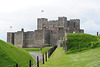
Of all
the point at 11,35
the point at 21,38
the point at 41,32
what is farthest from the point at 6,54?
the point at 11,35

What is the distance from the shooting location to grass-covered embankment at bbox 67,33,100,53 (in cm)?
2241

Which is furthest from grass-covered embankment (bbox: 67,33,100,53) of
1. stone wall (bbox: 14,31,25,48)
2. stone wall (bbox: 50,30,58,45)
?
stone wall (bbox: 14,31,25,48)

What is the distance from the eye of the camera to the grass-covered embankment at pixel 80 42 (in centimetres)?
2241

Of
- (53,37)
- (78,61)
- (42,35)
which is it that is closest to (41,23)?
(53,37)

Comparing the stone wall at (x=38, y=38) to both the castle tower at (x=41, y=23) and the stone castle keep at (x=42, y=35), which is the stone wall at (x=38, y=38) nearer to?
the stone castle keep at (x=42, y=35)

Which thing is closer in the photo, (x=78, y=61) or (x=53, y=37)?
(x=78, y=61)

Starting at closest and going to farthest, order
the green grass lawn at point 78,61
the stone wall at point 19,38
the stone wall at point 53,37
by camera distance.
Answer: the green grass lawn at point 78,61 < the stone wall at point 53,37 < the stone wall at point 19,38

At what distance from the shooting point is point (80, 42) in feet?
77.0

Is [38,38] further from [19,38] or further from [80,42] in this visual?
[80,42]

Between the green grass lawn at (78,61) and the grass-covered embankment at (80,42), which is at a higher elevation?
the grass-covered embankment at (80,42)

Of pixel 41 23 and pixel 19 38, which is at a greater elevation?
pixel 41 23

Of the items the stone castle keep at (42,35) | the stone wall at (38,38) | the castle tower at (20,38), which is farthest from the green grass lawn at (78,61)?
the castle tower at (20,38)

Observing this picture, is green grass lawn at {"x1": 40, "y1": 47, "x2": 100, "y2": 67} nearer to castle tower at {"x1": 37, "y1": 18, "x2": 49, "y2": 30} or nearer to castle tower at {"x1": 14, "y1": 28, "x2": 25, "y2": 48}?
castle tower at {"x1": 14, "y1": 28, "x2": 25, "y2": 48}

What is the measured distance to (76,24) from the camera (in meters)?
83.0
